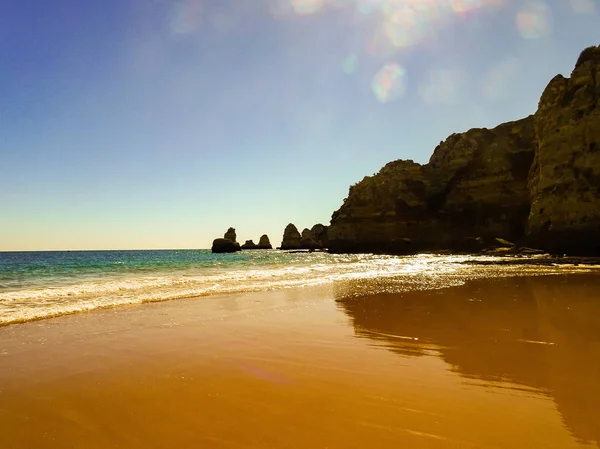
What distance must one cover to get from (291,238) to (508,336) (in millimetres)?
137561

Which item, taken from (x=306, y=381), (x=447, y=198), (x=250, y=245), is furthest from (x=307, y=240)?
(x=306, y=381)

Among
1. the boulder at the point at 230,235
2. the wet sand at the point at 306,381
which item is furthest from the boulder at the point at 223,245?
the wet sand at the point at 306,381

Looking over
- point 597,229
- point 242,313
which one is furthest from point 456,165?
point 242,313

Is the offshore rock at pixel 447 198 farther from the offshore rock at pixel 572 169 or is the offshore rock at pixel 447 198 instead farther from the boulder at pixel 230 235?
the boulder at pixel 230 235

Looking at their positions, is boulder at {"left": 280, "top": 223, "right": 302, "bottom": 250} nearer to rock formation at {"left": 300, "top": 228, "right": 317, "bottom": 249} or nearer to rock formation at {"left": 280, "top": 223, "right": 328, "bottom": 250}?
rock formation at {"left": 280, "top": 223, "right": 328, "bottom": 250}

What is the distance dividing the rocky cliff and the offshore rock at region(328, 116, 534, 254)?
0.20 metres

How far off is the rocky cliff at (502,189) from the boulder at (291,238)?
49.1 metres

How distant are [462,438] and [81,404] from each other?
4315 mm

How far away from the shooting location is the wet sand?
11.1 ft

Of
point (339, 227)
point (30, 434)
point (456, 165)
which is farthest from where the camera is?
point (339, 227)

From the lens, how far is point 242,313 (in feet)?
34.1

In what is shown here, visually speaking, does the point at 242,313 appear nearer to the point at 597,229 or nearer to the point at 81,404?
the point at 81,404

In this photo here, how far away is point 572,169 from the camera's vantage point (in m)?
37.8

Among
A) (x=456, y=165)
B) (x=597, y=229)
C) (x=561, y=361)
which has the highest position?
(x=456, y=165)
